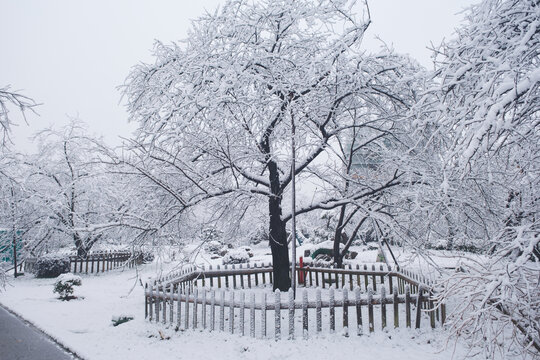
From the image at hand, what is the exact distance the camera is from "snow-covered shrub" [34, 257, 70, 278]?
1537 centimetres

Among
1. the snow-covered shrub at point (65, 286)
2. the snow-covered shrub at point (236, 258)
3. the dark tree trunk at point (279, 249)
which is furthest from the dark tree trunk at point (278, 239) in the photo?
the snow-covered shrub at point (236, 258)

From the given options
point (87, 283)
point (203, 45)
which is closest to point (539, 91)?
point (203, 45)

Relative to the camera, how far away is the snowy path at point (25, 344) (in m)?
5.69

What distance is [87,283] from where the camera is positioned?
1373cm

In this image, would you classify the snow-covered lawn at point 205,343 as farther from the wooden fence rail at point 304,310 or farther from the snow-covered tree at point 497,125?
the snow-covered tree at point 497,125

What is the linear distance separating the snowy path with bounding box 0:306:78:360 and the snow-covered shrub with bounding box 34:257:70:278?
8.22 metres

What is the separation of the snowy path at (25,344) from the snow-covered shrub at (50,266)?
822cm

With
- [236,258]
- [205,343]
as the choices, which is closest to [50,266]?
[236,258]

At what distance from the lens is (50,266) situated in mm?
15398

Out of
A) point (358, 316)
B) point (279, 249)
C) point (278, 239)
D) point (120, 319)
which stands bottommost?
point (120, 319)

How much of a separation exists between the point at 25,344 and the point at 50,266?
10.8 meters

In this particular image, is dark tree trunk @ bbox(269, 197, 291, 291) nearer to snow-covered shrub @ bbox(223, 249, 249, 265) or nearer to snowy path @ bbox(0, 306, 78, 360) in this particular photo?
snowy path @ bbox(0, 306, 78, 360)

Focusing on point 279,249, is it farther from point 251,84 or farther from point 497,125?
point 497,125

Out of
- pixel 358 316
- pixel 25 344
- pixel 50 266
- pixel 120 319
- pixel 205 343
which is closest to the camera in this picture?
pixel 205 343
